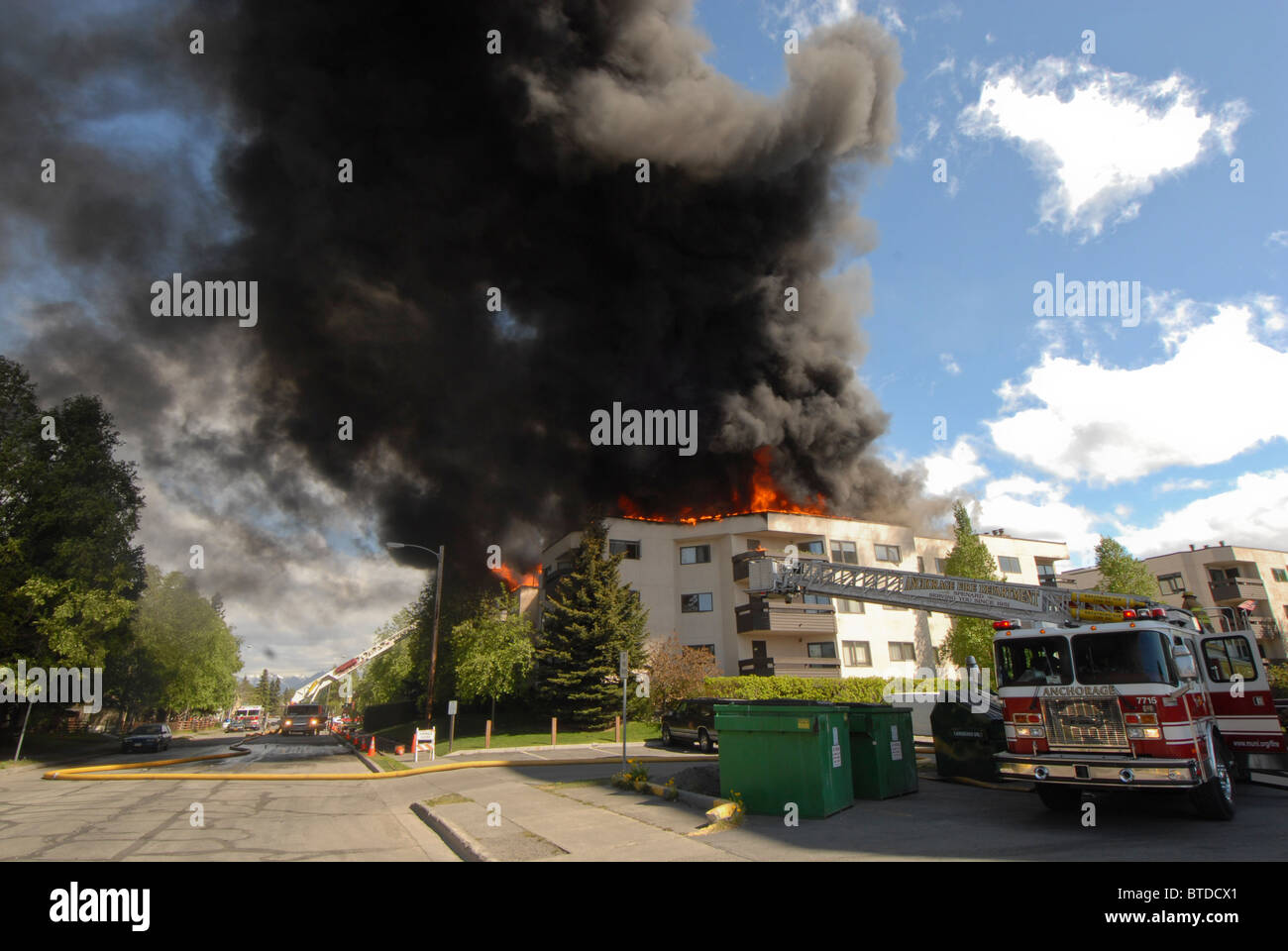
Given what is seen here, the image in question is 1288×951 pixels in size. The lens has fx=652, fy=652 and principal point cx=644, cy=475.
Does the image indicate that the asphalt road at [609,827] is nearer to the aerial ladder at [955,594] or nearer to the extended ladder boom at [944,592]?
the aerial ladder at [955,594]

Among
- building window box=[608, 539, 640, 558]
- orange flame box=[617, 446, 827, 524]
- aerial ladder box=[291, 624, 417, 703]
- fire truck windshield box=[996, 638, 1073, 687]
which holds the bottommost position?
aerial ladder box=[291, 624, 417, 703]

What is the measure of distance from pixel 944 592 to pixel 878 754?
3.71 meters

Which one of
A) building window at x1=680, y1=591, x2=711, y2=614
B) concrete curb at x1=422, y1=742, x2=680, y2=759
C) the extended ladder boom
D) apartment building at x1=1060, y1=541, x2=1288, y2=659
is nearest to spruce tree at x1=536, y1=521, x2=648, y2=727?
concrete curb at x1=422, y1=742, x2=680, y2=759

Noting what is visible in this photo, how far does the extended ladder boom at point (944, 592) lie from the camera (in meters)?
10.7

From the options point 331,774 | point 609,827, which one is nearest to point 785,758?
point 609,827

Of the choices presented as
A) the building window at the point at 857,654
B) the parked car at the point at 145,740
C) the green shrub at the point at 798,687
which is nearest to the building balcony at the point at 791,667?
the building window at the point at 857,654

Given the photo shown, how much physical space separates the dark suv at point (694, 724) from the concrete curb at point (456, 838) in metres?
11.0

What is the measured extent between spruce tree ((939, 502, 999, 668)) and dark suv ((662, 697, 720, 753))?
59.1 ft

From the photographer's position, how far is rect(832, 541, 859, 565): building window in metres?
34.4

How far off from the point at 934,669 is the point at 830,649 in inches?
247

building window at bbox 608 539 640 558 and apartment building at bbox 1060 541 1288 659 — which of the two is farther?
apartment building at bbox 1060 541 1288 659

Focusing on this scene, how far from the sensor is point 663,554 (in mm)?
33969

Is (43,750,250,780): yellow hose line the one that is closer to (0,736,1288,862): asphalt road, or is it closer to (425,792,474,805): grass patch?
(0,736,1288,862): asphalt road
